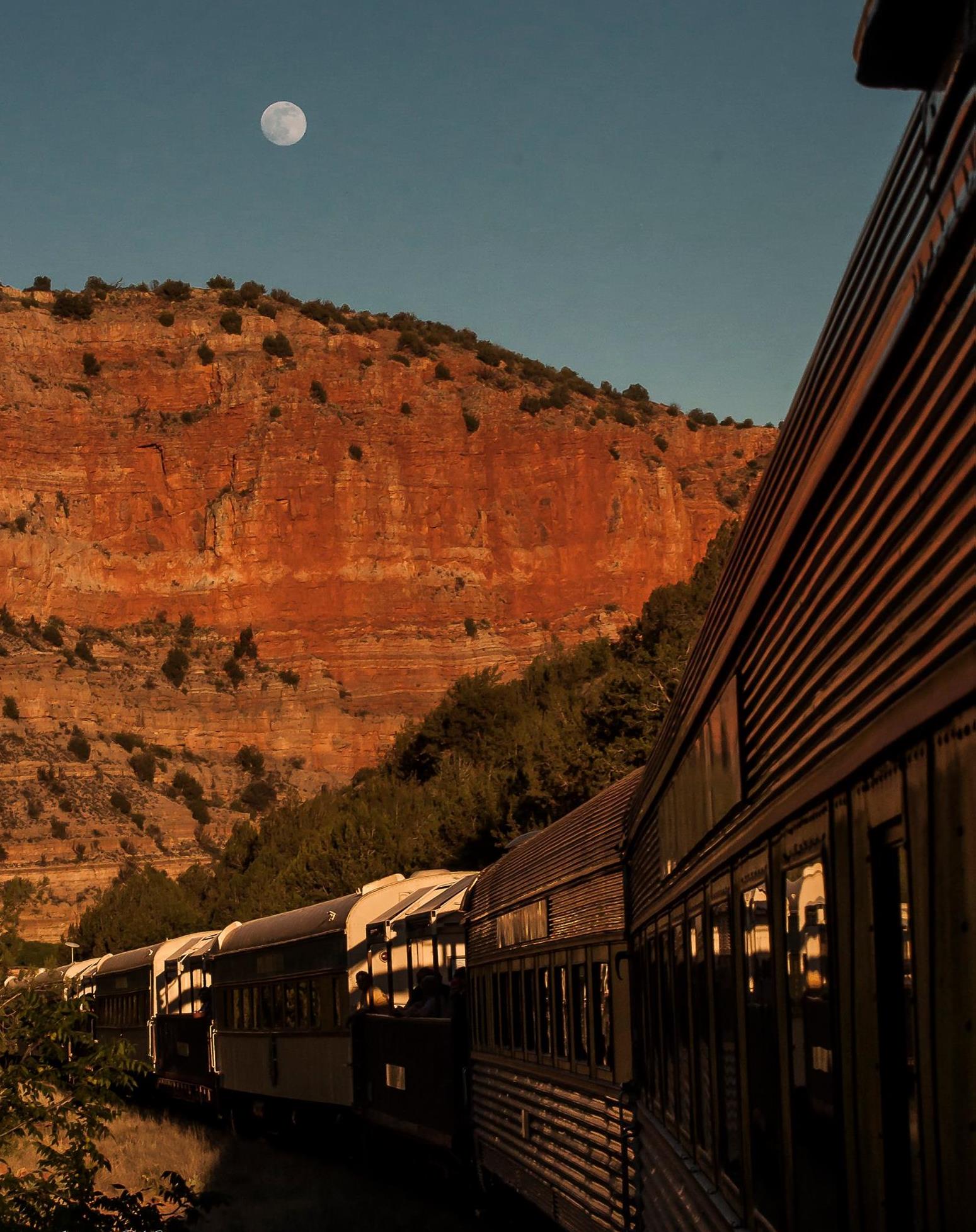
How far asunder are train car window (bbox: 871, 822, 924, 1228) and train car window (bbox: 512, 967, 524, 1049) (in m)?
8.10

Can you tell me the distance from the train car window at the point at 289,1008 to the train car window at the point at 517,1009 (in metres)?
8.31

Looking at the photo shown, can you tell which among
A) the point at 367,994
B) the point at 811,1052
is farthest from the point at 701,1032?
the point at 367,994

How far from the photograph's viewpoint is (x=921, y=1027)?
7.38ft

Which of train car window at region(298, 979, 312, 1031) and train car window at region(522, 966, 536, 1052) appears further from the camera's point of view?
train car window at region(298, 979, 312, 1031)

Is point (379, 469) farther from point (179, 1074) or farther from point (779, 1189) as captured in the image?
point (779, 1189)

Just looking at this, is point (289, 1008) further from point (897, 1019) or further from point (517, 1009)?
point (897, 1019)

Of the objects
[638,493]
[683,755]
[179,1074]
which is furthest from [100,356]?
[683,755]

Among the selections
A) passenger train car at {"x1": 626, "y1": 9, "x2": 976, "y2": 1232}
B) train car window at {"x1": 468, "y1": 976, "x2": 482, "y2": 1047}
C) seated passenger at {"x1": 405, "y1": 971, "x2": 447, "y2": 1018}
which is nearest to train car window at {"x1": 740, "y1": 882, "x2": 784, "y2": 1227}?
passenger train car at {"x1": 626, "y1": 9, "x2": 976, "y2": 1232}

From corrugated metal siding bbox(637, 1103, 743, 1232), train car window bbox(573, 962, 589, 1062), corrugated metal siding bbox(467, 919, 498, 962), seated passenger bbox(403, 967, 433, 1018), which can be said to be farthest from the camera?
seated passenger bbox(403, 967, 433, 1018)

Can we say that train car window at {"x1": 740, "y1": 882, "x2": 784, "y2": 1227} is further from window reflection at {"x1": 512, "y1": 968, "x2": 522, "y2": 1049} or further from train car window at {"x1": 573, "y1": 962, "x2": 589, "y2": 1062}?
window reflection at {"x1": 512, "y1": 968, "x2": 522, "y2": 1049}

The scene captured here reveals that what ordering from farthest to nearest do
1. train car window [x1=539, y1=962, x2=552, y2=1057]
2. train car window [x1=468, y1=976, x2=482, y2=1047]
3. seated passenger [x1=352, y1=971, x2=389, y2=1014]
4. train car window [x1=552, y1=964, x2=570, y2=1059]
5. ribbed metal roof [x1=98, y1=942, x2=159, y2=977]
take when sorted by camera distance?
ribbed metal roof [x1=98, y1=942, x2=159, y2=977], seated passenger [x1=352, y1=971, x2=389, y2=1014], train car window [x1=468, y1=976, x2=482, y2=1047], train car window [x1=539, y1=962, x2=552, y2=1057], train car window [x1=552, y1=964, x2=570, y2=1059]

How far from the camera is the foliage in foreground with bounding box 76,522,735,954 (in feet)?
123

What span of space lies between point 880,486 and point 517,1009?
8.57m

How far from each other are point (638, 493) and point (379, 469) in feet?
60.9
